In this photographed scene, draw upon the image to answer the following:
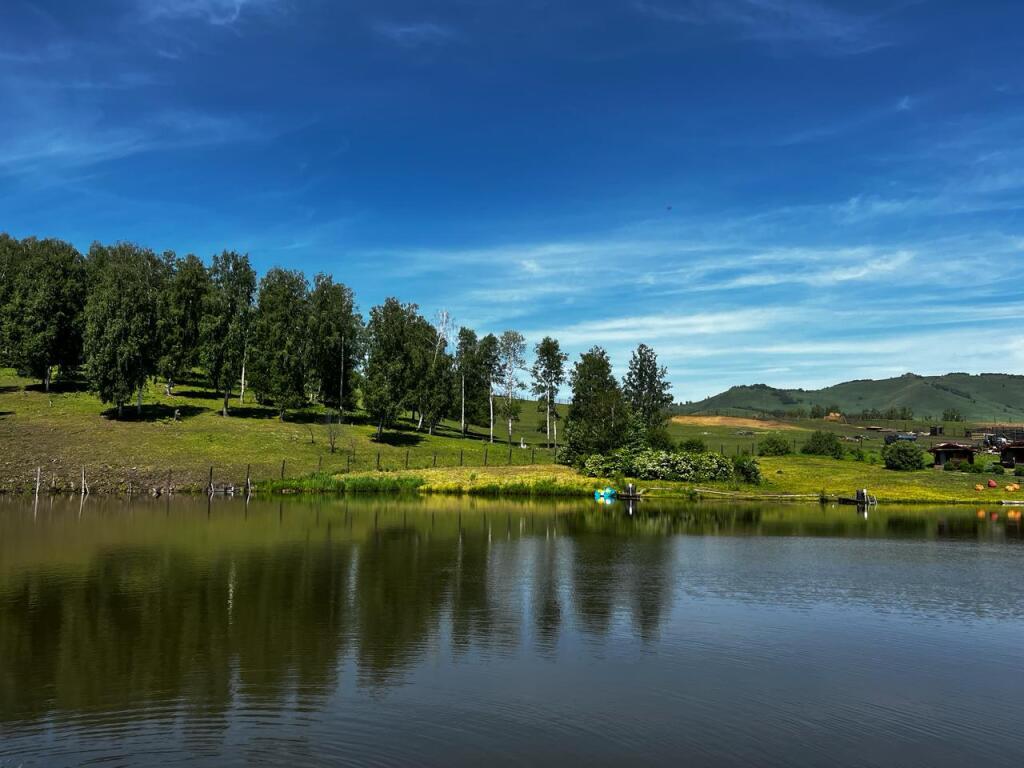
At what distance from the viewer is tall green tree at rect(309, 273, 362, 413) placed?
101 m

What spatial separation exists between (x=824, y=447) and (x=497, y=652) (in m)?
103

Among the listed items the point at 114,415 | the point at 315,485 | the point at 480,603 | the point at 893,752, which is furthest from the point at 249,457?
the point at 893,752

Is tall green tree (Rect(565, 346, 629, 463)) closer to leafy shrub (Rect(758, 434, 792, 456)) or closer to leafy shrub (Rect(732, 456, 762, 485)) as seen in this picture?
leafy shrub (Rect(732, 456, 762, 485))

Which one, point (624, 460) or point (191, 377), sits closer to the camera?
point (624, 460)

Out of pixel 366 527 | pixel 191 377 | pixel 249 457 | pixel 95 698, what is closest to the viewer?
pixel 95 698

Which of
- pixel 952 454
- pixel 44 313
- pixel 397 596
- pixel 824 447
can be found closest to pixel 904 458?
pixel 952 454

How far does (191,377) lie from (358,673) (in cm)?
11312

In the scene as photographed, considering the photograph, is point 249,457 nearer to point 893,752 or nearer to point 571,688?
point 571,688

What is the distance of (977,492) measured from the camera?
79.8m

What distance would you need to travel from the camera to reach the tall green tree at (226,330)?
9647 centimetres

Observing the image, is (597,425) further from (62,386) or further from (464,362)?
(62,386)

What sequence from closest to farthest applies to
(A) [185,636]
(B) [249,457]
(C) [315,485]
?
(A) [185,636]
(C) [315,485]
(B) [249,457]

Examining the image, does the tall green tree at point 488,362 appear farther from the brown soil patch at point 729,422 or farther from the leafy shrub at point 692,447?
the brown soil patch at point 729,422

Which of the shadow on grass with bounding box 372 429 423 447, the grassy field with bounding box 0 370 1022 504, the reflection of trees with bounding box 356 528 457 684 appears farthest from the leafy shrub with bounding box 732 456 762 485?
the reflection of trees with bounding box 356 528 457 684
